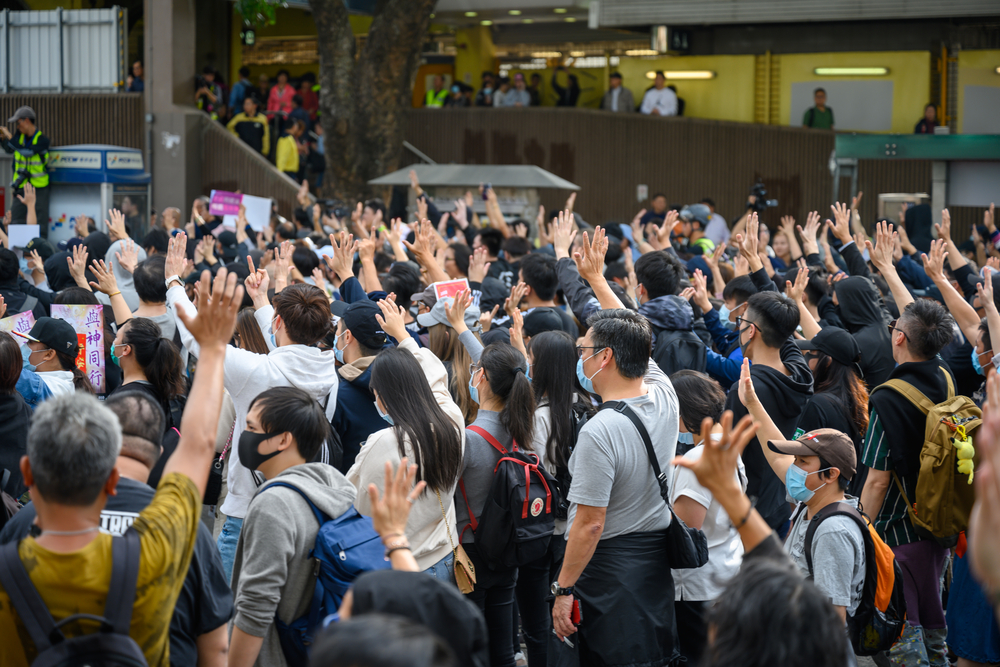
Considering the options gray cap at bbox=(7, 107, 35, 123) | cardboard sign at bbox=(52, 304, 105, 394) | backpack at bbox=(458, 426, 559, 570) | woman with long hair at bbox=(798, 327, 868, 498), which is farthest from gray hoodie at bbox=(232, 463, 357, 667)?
gray cap at bbox=(7, 107, 35, 123)

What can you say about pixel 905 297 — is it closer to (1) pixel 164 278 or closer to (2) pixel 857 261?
(2) pixel 857 261

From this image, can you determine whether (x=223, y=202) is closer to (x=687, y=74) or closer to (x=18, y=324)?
(x=18, y=324)

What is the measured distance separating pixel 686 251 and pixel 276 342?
7.42 meters

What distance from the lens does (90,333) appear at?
5.32 m

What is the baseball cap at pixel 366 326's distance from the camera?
15.8ft

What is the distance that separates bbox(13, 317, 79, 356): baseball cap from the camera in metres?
4.86

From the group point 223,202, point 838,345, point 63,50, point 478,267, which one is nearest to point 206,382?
point 838,345

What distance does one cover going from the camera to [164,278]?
5781 mm

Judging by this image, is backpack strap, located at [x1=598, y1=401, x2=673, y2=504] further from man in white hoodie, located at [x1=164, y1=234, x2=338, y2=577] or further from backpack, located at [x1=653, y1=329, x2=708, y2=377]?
backpack, located at [x1=653, y1=329, x2=708, y2=377]

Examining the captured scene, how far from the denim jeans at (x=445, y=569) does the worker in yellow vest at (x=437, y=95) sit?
18218 millimetres

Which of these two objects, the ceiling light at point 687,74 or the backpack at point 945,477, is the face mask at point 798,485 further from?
the ceiling light at point 687,74

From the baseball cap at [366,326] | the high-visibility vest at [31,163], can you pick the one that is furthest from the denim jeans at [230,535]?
the high-visibility vest at [31,163]

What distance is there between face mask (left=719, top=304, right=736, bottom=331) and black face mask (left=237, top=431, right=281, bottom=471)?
4198 millimetres

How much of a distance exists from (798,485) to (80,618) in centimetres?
264
